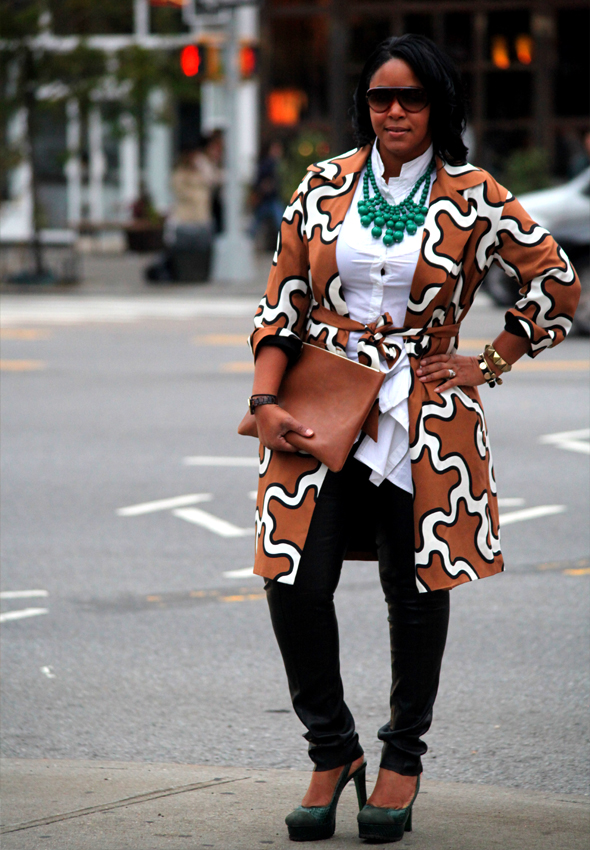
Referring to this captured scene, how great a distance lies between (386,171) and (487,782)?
1732 millimetres

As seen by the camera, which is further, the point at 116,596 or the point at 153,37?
the point at 153,37

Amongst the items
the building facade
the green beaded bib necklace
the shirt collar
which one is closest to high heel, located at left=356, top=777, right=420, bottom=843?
the green beaded bib necklace

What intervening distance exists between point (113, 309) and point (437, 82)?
16.0 metres

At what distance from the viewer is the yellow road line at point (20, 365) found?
44.2 ft

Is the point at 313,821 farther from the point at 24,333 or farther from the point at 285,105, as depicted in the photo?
Result: the point at 285,105

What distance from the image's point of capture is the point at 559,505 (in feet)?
25.6

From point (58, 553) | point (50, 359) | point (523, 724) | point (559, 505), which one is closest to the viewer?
point (523, 724)

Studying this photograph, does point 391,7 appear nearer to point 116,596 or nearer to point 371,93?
point 116,596

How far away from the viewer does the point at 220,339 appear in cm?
1570

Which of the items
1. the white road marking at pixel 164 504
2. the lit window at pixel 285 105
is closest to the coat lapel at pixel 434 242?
the white road marking at pixel 164 504

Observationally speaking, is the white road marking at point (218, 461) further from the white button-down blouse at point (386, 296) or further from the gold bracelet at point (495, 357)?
the white button-down blouse at point (386, 296)

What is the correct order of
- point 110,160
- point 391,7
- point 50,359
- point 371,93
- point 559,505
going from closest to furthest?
point 371,93 < point 559,505 < point 50,359 < point 391,7 < point 110,160

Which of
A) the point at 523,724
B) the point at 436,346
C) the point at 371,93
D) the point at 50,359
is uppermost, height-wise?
the point at 371,93

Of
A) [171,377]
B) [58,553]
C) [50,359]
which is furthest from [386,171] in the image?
[50,359]
